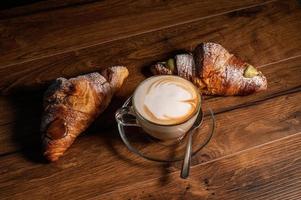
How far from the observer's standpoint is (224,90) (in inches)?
41.0

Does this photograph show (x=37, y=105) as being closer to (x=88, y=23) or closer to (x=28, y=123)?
(x=28, y=123)

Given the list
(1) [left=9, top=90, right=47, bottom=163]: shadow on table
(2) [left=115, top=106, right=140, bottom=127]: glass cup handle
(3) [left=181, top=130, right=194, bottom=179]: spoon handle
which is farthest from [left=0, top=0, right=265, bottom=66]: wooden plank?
(3) [left=181, top=130, right=194, bottom=179]: spoon handle

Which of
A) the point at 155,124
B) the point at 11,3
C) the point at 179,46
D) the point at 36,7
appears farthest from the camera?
the point at 11,3

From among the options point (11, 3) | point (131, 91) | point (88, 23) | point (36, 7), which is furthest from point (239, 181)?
point (11, 3)

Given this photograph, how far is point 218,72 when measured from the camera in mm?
1034

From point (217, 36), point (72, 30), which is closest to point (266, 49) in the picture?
point (217, 36)

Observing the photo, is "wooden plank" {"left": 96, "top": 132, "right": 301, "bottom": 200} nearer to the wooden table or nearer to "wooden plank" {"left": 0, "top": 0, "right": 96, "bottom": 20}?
the wooden table

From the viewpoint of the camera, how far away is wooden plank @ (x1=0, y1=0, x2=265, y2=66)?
118 cm

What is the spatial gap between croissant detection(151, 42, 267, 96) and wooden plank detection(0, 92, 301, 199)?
5cm

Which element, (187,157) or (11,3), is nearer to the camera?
(187,157)

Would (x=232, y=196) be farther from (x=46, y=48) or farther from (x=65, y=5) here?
(x=65, y=5)

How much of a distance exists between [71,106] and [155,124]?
218mm

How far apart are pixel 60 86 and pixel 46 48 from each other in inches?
8.2

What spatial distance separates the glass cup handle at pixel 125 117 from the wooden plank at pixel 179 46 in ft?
0.36
